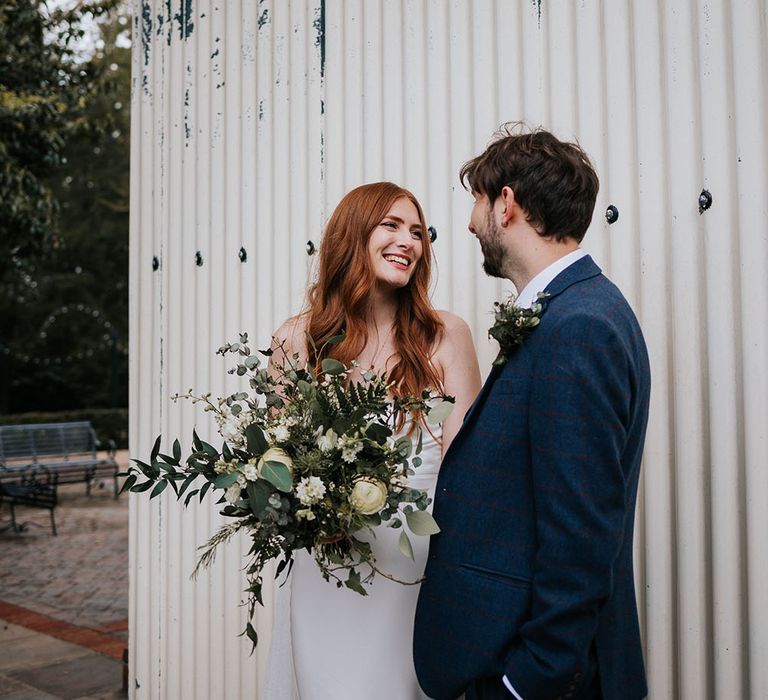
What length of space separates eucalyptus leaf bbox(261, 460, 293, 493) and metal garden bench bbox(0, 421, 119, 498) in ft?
33.9

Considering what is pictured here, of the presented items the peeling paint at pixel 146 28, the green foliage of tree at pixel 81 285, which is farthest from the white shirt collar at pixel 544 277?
the green foliage of tree at pixel 81 285

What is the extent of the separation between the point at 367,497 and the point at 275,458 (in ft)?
Answer: 0.74

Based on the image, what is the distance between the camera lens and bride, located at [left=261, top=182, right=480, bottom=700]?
2436 millimetres

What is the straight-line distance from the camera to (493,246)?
1.95m

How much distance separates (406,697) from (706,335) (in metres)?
1.34

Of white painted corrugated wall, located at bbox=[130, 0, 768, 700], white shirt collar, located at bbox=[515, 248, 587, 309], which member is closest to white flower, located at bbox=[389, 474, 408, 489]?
white shirt collar, located at bbox=[515, 248, 587, 309]

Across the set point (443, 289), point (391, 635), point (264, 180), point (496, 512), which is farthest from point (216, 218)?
point (496, 512)

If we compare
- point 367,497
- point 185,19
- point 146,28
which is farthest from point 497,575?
point 146,28

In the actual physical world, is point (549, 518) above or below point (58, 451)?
above

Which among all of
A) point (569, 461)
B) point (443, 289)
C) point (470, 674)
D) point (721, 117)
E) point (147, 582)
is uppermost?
point (721, 117)

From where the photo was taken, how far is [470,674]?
1.74m

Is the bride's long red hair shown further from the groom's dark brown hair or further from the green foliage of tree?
the green foliage of tree

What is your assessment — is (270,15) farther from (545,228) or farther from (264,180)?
(545,228)

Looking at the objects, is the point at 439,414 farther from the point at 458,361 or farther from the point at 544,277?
the point at 458,361
